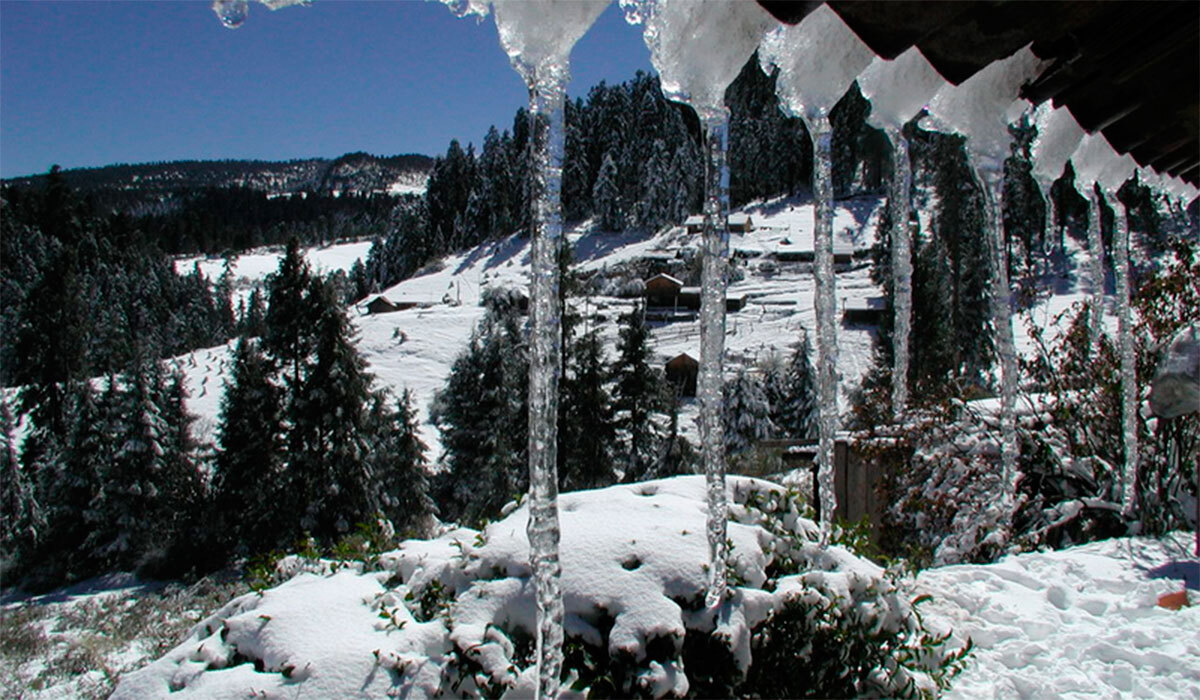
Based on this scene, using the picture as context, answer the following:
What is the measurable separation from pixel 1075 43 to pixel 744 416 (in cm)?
3277

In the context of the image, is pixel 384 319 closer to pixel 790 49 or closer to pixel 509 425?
pixel 509 425

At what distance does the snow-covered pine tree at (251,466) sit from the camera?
25391 millimetres

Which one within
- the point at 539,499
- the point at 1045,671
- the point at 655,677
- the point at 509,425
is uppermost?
the point at 539,499

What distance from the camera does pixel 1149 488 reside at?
7.51 metres

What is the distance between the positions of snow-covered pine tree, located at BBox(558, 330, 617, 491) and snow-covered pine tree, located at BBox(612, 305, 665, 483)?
787 millimetres

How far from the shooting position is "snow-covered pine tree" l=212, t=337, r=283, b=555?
83.3ft

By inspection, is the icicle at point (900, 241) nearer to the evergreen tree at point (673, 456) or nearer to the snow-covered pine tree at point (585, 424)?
the snow-covered pine tree at point (585, 424)

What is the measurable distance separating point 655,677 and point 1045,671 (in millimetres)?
2532

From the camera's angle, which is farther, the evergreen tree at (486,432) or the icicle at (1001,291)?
the evergreen tree at (486,432)

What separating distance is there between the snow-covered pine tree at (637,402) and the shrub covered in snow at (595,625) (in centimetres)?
2429

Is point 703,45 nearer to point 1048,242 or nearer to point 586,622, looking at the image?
point 586,622

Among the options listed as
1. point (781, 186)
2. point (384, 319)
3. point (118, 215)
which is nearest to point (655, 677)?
point (384, 319)

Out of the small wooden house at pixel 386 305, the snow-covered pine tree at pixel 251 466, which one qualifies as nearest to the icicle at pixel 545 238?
the snow-covered pine tree at pixel 251 466

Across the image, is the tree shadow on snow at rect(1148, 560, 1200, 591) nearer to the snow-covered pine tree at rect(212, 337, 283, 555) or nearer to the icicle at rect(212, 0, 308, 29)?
the icicle at rect(212, 0, 308, 29)
